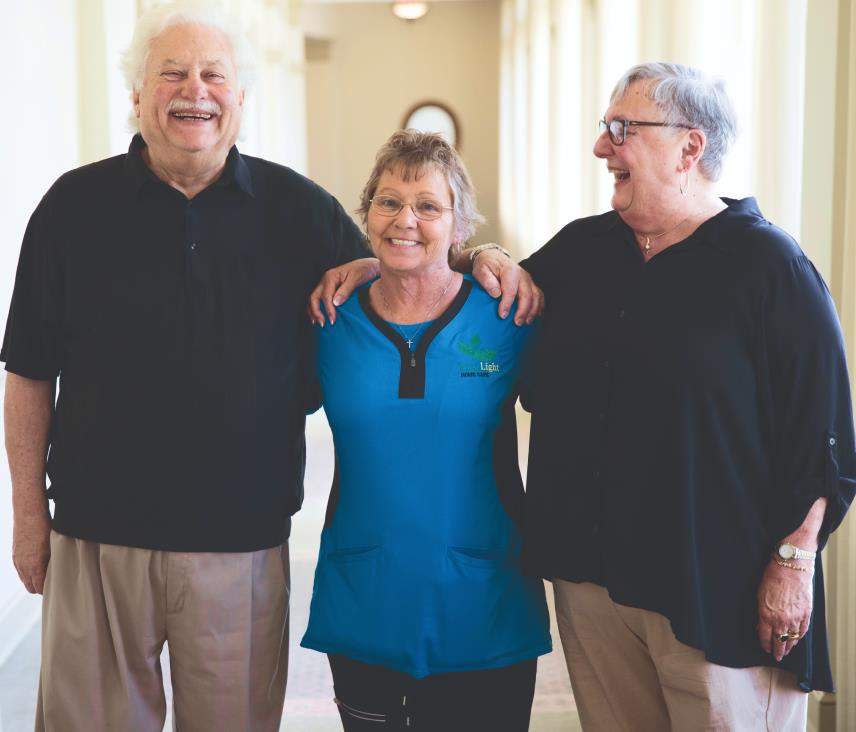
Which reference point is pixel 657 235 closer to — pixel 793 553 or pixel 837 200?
pixel 793 553

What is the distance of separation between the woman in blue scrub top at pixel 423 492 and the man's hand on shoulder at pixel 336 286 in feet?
0.13

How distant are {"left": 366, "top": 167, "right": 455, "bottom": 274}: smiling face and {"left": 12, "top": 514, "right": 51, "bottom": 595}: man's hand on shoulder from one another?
0.93m

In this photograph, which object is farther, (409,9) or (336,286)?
(409,9)

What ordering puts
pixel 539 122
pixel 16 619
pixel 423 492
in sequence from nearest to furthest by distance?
pixel 423 492 → pixel 16 619 → pixel 539 122

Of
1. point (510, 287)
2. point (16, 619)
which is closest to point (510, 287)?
point (510, 287)

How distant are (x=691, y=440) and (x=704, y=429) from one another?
0.03 meters

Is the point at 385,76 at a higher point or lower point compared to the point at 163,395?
higher

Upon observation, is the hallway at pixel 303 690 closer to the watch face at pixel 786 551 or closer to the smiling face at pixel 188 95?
the watch face at pixel 786 551

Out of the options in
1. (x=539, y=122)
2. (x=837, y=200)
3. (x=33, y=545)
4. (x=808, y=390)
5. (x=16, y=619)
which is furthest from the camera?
(x=539, y=122)

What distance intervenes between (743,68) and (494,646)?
91.3 inches

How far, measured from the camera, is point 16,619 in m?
3.90

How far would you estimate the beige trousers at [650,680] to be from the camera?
1788 millimetres

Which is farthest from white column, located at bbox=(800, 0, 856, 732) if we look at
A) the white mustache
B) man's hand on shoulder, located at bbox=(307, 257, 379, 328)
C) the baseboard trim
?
the baseboard trim

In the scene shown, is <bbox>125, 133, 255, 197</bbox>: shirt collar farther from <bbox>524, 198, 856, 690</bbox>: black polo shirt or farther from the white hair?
<bbox>524, 198, 856, 690</bbox>: black polo shirt
